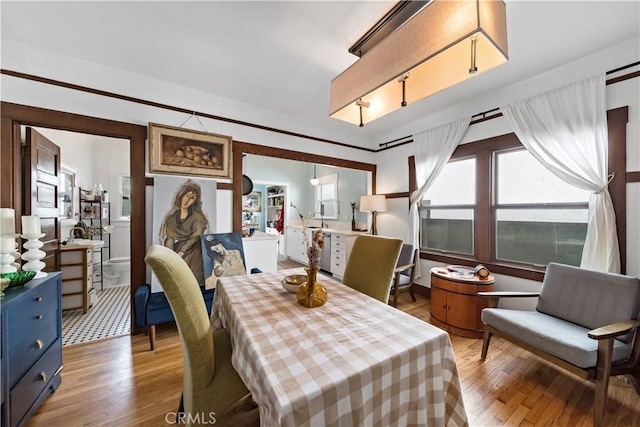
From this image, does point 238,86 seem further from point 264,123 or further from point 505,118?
point 505,118

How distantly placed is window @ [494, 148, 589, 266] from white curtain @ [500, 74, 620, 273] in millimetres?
211

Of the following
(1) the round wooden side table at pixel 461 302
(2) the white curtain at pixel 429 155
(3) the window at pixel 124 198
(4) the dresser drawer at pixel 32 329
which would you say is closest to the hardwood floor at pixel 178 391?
(1) the round wooden side table at pixel 461 302

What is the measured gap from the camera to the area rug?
7.89 ft

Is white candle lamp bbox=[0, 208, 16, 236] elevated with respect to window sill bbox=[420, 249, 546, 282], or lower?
elevated

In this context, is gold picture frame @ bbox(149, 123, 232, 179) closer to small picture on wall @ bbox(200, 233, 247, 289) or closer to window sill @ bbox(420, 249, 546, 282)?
small picture on wall @ bbox(200, 233, 247, 289)

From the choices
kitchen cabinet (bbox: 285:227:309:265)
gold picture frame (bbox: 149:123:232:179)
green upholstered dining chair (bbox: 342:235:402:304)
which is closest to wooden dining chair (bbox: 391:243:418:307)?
green upholstered dining chair (bbox: 342:235:402:304)

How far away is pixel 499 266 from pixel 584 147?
142 cm

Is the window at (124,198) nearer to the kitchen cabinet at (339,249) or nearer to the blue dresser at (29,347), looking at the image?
the blue dresser at (29,347)

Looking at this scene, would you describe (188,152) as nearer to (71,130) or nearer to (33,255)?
(71,130)

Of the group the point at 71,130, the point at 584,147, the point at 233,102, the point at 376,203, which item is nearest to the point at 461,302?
the point at 584,147

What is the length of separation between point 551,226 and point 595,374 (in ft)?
5.06

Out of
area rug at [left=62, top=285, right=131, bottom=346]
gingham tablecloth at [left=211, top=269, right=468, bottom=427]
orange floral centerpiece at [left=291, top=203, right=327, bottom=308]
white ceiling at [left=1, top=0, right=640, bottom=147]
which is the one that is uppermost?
white ceiling at [left=1, top=0, right=640, bottom=147]

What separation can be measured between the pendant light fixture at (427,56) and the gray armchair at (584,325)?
1.81 m

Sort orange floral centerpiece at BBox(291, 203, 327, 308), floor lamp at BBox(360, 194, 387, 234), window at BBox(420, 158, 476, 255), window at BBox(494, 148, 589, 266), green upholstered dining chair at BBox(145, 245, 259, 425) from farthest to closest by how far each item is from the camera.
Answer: floor lamp at BBox(360, 194, 387, 234), window at BBox(420, 158, 476, 255), window at BBox(494, 148, 589, 266), orange floral centerpiece at BBox(291, 203, 327, 308), green upholstered dining chair at BBox(145, 245, 259, 425)
